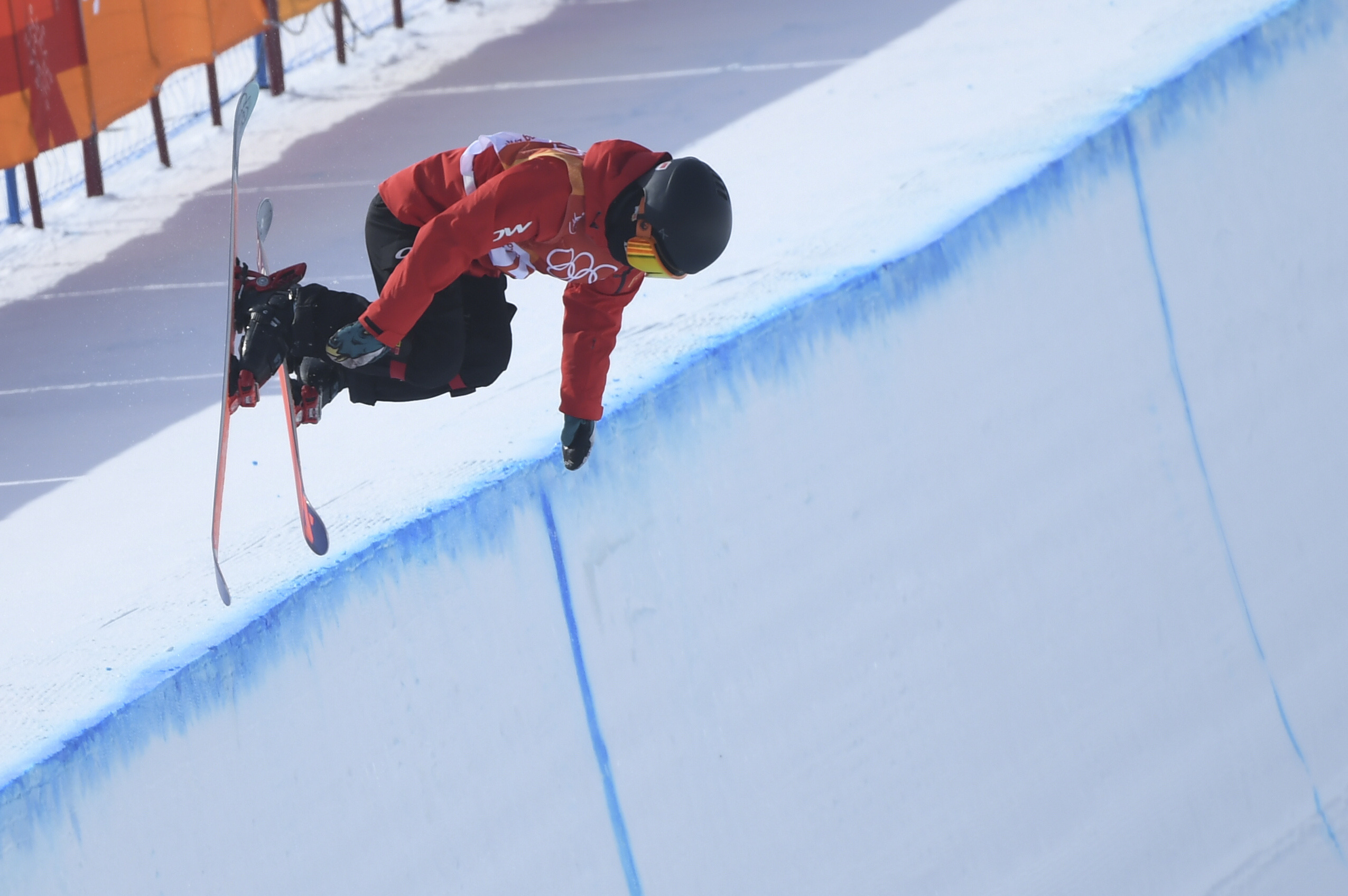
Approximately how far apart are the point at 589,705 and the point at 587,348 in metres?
0.77

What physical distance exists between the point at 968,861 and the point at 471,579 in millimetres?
1520

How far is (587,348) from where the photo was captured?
256 centimetres

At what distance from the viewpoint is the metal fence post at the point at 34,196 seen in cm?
483

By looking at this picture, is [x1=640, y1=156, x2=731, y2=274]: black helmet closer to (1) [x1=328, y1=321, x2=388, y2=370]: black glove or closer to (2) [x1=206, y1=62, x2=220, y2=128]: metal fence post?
(1) [x1=328, y1=321, x2=388, y2=370]: black glove

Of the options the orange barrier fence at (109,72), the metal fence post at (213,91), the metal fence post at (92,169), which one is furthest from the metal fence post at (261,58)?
the metal fence post at (92,169)

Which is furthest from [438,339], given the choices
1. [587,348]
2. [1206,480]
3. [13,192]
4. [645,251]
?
[13,192]

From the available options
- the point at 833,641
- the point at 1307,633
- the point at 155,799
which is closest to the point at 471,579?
the point at 155,799

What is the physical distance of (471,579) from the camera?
264 centimetres

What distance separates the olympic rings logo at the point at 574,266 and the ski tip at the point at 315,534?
2.06ft

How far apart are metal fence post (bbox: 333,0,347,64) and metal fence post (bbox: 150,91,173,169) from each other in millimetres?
1012

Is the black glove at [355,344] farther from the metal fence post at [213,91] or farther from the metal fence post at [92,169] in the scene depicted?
the metal fence post at [213,91]

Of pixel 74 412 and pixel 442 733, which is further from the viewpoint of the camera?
pixel 74 412

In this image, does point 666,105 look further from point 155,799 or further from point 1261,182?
point 155,799

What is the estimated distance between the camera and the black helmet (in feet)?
7.33
